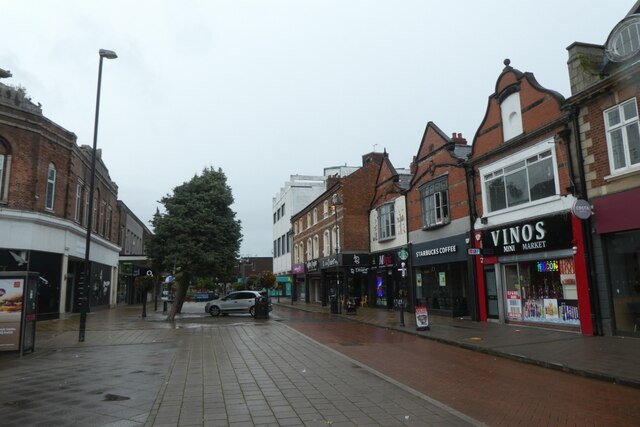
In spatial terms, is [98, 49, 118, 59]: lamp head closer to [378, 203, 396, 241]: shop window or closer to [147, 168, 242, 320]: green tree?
[147, 168, 242, 320]: green tree

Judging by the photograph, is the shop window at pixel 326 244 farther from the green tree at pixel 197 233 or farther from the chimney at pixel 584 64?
the chimney at pixel 584 64

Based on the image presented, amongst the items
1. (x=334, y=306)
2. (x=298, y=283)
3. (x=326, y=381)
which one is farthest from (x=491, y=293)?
(x=298, y=283)

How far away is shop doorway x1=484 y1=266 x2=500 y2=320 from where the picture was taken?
19.0 meters

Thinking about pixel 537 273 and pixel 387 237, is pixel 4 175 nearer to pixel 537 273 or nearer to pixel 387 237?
pixel 387 237

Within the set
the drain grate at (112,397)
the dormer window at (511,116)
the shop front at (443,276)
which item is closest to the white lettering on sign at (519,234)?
the shop front at (443,276)

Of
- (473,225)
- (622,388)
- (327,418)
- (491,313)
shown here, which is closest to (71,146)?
(473,225)

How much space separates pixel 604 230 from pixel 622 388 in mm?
7005

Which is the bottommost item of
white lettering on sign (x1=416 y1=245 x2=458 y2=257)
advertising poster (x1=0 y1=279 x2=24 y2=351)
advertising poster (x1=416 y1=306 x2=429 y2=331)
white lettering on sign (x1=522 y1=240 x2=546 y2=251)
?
advertising poster (x1=416 y1=306 x2=429 y2=331)

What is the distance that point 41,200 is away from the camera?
75.4 ft

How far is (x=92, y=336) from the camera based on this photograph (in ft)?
53.3

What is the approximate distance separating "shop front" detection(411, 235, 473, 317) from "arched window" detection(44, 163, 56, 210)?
19248 mm

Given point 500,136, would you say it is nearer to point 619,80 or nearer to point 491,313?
point 619,80

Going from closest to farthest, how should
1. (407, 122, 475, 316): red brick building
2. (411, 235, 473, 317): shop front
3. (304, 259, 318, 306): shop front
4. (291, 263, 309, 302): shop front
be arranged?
(407, 122, 475, 316): red brick building → (411, 235, 473, 317): shop front → (304, 259, 318, 306): shop front → (291, 263, 309, 302): shop front

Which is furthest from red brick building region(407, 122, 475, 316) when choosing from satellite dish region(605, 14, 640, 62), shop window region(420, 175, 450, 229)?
satellite dish region(605, 14, 640, 62)
